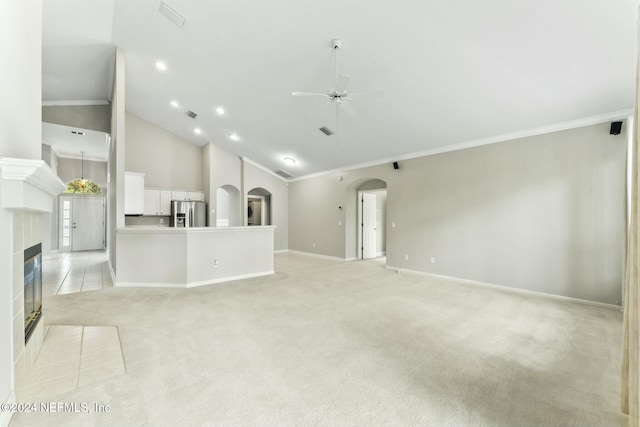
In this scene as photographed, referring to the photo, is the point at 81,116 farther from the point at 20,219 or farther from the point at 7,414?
the point at 7,414

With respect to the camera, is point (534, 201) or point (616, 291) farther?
point (534, 201)

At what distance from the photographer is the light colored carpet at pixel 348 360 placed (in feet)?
5.82

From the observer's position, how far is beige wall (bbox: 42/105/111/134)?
682cm

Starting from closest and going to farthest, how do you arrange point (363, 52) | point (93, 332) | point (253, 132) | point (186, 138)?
point (93, 332), point (363, 52), point (253, 132), point (186, 138)

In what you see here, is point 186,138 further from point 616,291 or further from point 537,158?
point 616,291

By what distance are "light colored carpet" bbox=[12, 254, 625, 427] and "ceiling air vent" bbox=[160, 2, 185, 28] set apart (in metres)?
4.02

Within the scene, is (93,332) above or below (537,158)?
below

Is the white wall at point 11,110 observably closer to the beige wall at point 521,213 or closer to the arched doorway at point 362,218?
the beige wall at point 521,213

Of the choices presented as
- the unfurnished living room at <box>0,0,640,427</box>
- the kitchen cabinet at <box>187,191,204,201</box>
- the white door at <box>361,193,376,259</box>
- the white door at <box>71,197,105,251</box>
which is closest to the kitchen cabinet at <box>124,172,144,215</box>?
the unfurnished living room at <box>0,0,640,427</box>

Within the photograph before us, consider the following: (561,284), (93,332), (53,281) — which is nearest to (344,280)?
(561,284)

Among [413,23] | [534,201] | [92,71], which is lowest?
[534,201]

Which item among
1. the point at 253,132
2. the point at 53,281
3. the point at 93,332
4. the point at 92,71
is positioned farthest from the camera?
the point at 253,132

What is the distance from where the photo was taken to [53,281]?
5.30 meters

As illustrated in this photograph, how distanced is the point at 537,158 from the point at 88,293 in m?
7.70
